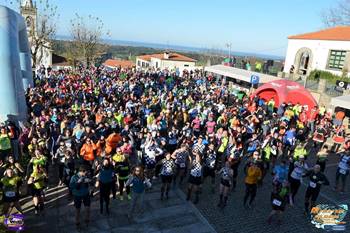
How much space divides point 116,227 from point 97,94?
37.5 feet

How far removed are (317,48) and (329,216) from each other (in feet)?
72.6

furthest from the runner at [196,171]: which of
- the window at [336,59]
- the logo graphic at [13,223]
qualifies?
the window at [336,59]

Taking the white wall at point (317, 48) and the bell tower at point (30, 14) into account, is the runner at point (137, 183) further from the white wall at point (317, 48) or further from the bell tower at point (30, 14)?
the bell tower at point (30, 14)

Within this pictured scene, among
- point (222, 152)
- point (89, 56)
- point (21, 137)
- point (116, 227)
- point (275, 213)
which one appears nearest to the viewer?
point (116, 227)

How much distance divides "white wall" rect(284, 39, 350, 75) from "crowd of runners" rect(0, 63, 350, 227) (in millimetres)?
12242

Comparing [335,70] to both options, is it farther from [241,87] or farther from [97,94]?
[97,94]

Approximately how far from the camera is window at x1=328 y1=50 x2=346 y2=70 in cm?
2622

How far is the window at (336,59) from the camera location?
2622 cm

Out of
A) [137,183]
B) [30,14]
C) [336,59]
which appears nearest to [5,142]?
[137,183]

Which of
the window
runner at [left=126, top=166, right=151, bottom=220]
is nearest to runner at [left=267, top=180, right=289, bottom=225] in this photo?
runner at [left=126, top=166, right=151, bottom=220]

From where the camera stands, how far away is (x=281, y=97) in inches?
755

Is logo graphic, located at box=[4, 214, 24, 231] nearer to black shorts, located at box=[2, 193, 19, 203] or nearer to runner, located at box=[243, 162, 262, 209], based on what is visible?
black shorts, located at box=[2, 193, 19, 203]

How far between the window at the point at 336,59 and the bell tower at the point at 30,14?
3635 cm

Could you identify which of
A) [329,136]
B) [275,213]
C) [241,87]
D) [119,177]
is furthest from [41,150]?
[241,87]
